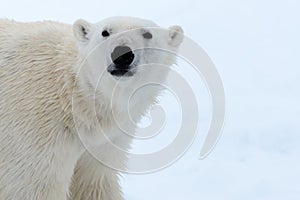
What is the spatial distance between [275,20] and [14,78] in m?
5.97

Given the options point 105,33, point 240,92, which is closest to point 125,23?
point 105,33

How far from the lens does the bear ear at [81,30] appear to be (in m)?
4.32

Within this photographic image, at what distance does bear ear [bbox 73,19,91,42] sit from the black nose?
32 centimetres

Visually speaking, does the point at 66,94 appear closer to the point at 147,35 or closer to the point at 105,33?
the point at 105,33

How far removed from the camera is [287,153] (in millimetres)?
6504

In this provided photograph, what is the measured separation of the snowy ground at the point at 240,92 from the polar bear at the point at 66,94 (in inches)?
28.6

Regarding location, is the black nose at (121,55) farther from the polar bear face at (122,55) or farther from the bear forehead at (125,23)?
the bear forehead at (125,23)

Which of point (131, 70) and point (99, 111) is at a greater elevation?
point (131, 70)

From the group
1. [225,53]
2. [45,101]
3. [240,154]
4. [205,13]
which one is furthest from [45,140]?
[205,13]

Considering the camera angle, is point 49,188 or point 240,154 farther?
point 240,154

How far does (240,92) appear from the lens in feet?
26.1

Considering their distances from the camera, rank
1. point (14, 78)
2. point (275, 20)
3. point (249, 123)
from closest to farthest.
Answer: point (14, 78), point (249, 123), point (275, 20)

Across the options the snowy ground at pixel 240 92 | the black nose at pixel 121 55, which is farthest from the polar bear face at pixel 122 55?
the snowy ground at pixel 240 92

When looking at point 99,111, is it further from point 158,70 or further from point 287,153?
point 287,153
